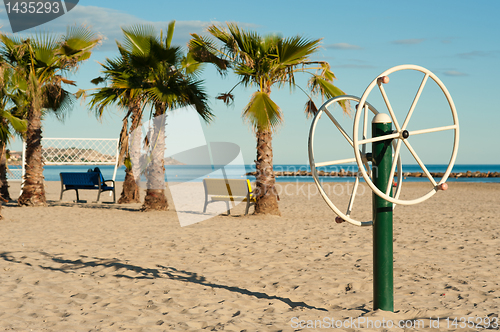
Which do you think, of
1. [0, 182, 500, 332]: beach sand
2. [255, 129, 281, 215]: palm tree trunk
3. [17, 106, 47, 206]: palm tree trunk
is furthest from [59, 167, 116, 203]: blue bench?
[255, 129, 281, 215]: palm tree trunk

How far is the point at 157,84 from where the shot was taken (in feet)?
34.1

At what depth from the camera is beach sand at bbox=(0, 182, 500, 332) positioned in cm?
315

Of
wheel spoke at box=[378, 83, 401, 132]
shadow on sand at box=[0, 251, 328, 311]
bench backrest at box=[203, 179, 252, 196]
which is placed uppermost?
wheel spoke at box=[378, 83, 401, 132]

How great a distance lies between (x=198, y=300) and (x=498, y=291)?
278 cm

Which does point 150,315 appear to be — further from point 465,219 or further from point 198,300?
point 465,219

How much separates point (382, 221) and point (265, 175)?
6.84 meters

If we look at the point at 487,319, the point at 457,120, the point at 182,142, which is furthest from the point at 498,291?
the point at 182,142

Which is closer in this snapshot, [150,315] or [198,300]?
[150,315]

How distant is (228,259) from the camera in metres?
5.26

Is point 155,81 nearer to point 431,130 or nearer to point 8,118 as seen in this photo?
point 8,118

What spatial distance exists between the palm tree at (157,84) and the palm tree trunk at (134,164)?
1.47 metres

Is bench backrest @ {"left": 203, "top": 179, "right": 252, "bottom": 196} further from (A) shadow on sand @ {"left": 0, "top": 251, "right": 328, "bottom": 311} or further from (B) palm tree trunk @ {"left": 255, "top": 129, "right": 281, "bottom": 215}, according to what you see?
(A) shadow on sand @ {"left": 0, "top": 251, "right": 328, "bottom": 311}

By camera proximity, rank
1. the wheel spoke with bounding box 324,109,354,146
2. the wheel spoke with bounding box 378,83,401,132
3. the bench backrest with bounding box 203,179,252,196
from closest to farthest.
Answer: the wheel spoke with bounding box 378,83,401,132 < the wheel spoke with bounding box 324,109,354,146 < the bench backrest with bounding box 203,179,252,196

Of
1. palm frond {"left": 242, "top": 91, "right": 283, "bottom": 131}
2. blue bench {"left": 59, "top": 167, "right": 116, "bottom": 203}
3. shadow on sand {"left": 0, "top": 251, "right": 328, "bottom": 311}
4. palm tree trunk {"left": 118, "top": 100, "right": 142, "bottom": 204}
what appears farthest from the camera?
→ blue bench {"left": 59, "top": 167, "right": 116, "bottom": 203}
